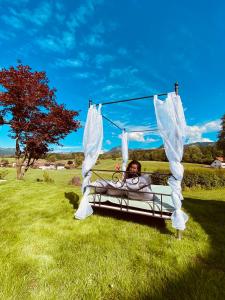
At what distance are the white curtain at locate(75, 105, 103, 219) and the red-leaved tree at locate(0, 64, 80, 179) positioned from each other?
669 centimetres

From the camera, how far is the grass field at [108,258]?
246 cm

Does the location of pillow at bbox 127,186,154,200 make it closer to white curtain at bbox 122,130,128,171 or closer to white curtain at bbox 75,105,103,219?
white curtain at bbox 75,105,103,219

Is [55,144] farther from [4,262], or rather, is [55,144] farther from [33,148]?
[4,262]

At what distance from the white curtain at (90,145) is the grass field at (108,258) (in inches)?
22.0

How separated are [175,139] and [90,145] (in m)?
2.43

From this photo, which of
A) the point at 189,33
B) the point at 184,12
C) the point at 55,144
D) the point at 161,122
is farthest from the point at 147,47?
the point at 161,122

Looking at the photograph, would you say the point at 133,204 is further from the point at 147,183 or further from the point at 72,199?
the point at 72,199

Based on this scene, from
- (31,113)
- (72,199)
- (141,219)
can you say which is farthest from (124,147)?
(31,113)

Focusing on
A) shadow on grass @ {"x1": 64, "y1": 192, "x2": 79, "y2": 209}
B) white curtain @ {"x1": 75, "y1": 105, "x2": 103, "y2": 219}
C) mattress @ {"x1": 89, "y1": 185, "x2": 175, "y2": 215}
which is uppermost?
white curtain @ {"x1": 75, "y1": 105, "x2": 103, "y2": 219}

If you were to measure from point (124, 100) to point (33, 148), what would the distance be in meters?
8.74

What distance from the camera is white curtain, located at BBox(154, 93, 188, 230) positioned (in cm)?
423

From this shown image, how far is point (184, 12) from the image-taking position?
9.20 meters

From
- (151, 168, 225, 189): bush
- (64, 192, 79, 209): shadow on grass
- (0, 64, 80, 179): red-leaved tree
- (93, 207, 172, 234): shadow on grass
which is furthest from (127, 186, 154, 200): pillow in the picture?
(151, 168, 225, 189): bush

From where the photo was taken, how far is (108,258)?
10.7ft
